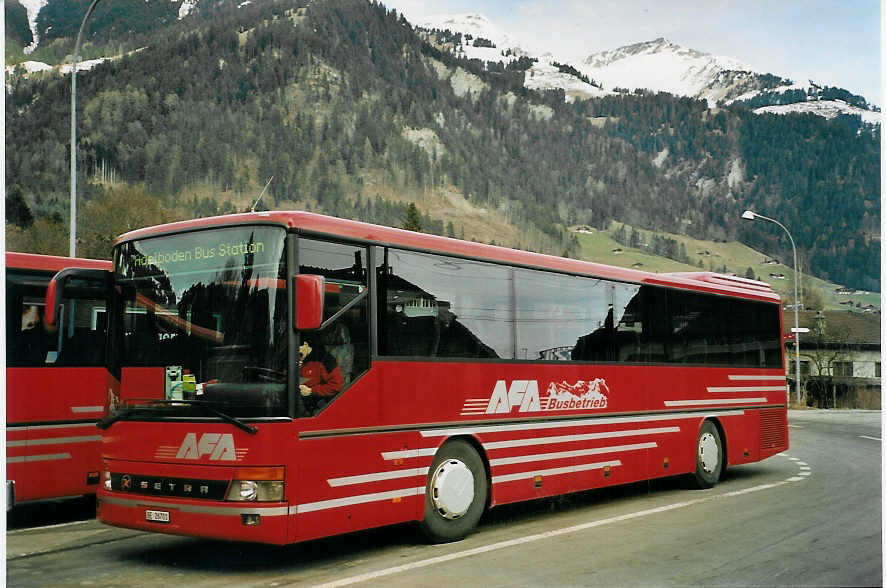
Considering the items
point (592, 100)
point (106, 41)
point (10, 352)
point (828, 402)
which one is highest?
point (106, 41)

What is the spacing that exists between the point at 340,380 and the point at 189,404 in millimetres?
1241

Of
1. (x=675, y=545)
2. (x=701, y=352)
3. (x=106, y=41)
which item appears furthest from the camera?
(x=106, y=41)

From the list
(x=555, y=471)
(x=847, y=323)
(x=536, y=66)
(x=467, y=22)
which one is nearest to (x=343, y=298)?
(x=555, y=471)

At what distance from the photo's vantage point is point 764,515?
36.7 ft

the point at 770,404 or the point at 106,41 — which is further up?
the point at 106,41

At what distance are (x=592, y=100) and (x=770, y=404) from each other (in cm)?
12160

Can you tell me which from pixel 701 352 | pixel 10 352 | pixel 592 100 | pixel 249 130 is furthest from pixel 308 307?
pixel 249 130

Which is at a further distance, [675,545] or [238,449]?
[675,545]

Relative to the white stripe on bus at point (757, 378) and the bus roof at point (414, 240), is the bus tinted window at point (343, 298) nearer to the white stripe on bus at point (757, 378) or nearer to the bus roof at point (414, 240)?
the bus roof at point (414, 240)

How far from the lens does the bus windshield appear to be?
310 inches

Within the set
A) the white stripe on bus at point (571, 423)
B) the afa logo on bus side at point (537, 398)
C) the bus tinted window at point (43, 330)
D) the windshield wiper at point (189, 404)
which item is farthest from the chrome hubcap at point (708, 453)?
the windshield wiper at point (189, 404)

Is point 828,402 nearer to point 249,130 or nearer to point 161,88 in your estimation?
point 249,130

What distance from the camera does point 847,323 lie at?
81.2 m

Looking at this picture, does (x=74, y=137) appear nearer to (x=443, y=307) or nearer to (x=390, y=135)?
(x=443, y=307)
